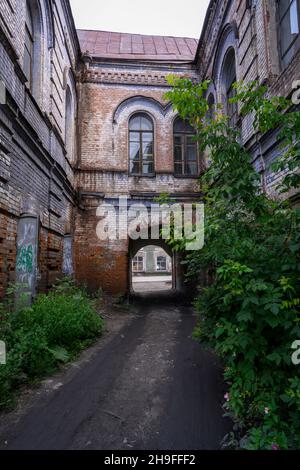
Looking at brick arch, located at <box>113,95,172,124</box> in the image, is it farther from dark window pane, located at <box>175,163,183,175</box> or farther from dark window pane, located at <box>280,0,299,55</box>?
dark window pane, located at <box>280,0,299,55</box>

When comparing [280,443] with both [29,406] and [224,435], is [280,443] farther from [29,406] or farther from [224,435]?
[29,406]

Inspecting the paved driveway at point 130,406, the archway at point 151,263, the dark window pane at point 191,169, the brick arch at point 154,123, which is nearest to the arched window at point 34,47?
the brick arch at point 154,123

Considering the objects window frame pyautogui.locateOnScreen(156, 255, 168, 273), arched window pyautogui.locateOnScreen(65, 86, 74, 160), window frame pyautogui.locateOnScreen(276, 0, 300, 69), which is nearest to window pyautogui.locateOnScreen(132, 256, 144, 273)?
window frame pyautogui.locateOnScreen(156, 255, 168, 273)

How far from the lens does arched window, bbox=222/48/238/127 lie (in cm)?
808

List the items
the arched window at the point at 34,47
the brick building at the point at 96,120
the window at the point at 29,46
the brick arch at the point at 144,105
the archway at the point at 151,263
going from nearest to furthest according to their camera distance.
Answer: the brick building at the point at 96,120
the window at the point at 29,46
the arched window at the point at 34,47
the brick arch at the point at 144,105
the archway at the point at 151,263

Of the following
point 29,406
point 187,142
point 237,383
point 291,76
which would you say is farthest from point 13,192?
point 187,142

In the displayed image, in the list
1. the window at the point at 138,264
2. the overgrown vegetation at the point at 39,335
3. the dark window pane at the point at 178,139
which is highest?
the dark window pane at the point at 178,139

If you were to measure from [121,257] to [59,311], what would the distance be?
4.80m

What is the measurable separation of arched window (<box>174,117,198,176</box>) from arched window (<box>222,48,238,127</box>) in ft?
7.64

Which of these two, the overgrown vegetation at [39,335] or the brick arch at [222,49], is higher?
the brick arch at [222,49]

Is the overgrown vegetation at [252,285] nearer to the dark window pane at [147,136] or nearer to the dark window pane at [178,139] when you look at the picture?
the dark window pane at [147,136]

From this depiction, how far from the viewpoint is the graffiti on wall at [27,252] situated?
5.26m

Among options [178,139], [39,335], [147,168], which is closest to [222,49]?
[178,139]

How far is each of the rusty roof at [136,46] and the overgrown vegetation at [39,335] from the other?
9199 millimetres
